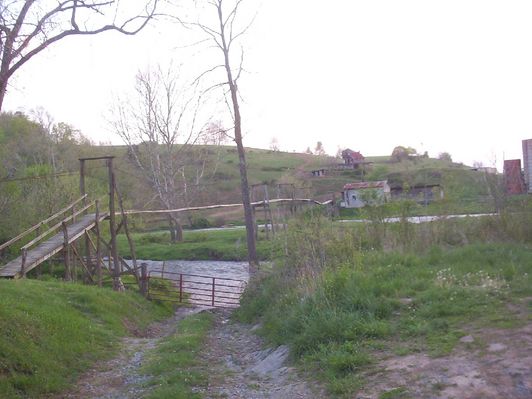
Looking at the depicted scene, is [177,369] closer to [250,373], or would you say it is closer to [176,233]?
[250,373]

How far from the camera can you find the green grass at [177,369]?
7.89m

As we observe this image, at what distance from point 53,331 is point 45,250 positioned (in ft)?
34.5

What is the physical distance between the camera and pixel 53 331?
11.0m

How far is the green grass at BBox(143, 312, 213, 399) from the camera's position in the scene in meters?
7.89

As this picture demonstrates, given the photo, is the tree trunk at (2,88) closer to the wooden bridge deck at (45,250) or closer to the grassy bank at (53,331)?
the grassy bank at (53,331)

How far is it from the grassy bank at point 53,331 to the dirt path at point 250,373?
7.35 ft

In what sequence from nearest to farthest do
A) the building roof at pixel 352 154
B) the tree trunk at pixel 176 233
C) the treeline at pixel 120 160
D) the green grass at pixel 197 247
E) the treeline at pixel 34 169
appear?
the treeline at pixel 34 169 < the green grass at pixel 197 247 < the tree trunk at pixel 176 233 < the treeline at pixel 120 160 < the building roof at pixel 352 154

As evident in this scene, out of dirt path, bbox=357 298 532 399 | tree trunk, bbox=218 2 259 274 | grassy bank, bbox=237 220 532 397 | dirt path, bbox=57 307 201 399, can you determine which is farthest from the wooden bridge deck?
dirt path, bbox=357 298 532 399

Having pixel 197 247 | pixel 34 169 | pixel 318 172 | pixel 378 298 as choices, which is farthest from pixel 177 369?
pixel 318 172

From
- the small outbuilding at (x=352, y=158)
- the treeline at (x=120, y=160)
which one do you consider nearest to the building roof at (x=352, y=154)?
the small outbuilding at (x=352, y=158)

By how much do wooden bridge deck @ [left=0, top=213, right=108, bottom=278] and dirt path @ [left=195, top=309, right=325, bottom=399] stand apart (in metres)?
8.39

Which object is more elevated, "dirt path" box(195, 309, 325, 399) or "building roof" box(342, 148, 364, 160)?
"building roof" box(342, 148, 364, 160)

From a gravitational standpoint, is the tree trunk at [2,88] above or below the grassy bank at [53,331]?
above

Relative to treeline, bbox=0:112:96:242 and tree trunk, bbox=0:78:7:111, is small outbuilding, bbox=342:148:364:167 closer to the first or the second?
treeline, bbox=0:112:96:242
